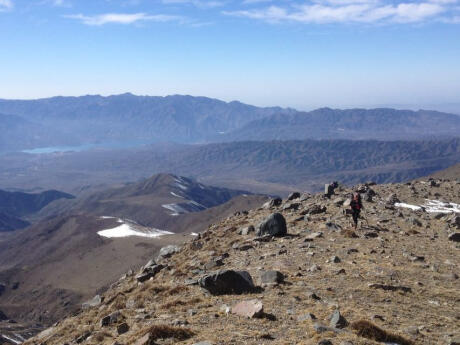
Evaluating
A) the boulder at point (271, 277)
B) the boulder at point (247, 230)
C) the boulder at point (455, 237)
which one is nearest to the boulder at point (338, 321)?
the boulder at point (271, 277)

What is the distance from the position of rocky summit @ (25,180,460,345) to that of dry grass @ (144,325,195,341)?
0.03 m

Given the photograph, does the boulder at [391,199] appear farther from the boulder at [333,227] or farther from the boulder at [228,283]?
the boulder at [228,283]

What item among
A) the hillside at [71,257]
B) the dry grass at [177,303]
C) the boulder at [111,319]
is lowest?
the hillside at [71,257]

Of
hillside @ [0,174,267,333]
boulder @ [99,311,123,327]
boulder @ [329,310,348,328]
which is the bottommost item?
hillside @ [0,174,267,333]

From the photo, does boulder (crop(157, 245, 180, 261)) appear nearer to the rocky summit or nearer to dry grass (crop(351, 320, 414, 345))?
the rocky summit

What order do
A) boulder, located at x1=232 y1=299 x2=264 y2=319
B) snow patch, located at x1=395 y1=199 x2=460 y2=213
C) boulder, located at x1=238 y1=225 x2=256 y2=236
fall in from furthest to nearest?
1. snow patch, located at x1=395 y1=199 x2=460 y2=213
2. boulder, located at x1=238 y1=225 x2=256 y2=236
3. boulder, located at x1=232 y1=299 x2=264 y2=319

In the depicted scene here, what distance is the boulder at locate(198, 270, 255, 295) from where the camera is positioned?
15.4m

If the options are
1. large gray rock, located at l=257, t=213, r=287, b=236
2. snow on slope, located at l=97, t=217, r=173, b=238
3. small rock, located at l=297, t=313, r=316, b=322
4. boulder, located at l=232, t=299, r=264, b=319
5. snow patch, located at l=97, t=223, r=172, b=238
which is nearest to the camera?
small rock, located at l=297, t=313, r=316, b=322

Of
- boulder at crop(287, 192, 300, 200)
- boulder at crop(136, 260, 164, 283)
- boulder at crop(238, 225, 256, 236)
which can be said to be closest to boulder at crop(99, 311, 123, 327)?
boulder at crop(136, 260, 164, 283)

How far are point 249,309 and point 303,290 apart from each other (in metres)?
2.95

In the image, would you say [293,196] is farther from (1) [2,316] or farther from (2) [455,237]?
(1) [2,316]

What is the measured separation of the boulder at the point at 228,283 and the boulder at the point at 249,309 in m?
1.91

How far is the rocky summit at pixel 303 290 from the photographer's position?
1166cm

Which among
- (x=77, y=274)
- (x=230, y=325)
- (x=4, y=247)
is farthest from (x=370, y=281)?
(x=4, y=247)
